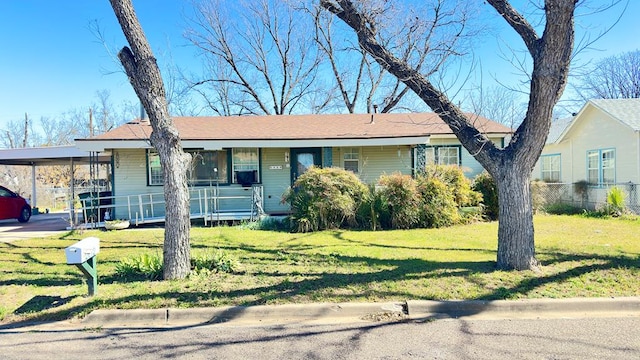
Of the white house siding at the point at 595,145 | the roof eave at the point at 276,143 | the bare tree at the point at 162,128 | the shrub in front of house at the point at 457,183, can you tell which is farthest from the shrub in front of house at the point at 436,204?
the white house siding at the point at 595,145

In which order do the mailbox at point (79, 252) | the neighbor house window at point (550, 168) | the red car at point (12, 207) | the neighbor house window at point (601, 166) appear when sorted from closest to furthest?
1. the mailbox at point (79, 252)
2. the neighbor house window at point (601, 166)
3. the red car at point (12, 207)
4. the neighbor house window at point (550, 168)

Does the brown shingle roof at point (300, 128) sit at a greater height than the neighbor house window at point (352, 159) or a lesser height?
greater

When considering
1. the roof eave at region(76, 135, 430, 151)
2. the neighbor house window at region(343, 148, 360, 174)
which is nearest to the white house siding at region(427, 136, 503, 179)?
the roof eave at region(76, 135, 430, 151)

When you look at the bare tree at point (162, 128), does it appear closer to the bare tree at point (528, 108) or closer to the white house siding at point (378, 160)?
the bare tree at point (528, 108)

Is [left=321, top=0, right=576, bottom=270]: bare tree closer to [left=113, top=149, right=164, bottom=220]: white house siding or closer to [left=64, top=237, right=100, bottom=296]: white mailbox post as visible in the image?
[left=64, top=237, right=100, bottom=296]: white mailbox post

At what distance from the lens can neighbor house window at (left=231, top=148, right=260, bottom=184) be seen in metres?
13.7

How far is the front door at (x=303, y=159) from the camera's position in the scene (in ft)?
45.8

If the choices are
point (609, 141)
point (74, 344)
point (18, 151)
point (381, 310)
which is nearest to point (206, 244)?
point (74, 344)

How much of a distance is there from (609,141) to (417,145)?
→ 772 centimetres

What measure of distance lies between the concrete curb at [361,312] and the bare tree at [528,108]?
43.5 inches

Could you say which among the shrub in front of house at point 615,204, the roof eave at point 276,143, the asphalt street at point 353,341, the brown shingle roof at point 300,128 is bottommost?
the asphalt street at point 353,341

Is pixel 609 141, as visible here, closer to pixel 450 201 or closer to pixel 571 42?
pixel 450 201

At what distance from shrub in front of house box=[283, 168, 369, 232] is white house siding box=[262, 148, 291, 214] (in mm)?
2818

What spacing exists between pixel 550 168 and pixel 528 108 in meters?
16.3
